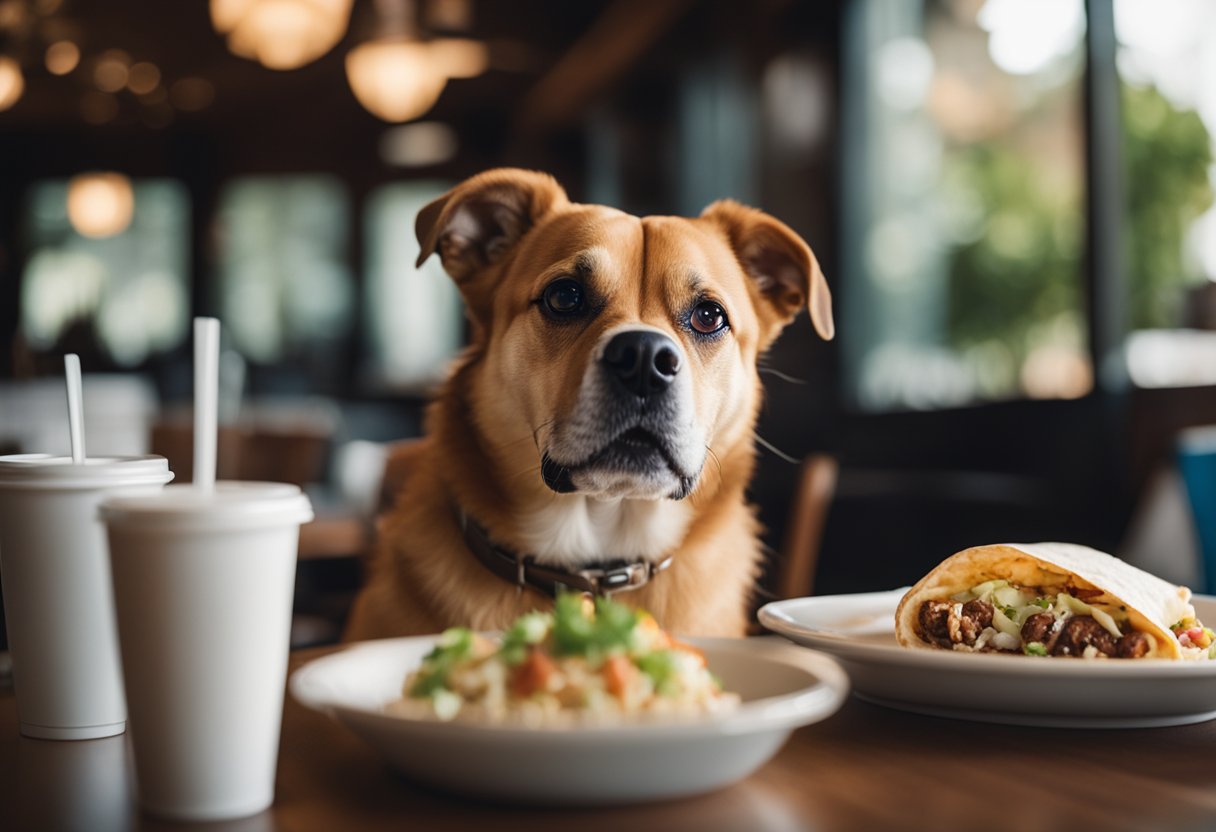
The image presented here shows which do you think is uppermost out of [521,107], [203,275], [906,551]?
[521,107]

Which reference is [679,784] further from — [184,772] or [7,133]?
[7,133]

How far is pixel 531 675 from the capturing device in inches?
28.4

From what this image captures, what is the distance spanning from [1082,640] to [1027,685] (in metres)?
0.11

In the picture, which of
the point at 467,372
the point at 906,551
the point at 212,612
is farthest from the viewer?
the point at 906,551

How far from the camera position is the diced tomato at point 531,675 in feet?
2.36

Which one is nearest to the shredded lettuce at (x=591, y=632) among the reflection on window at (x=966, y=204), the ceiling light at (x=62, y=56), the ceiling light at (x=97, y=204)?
the reflection on window at (x=966, y=204)

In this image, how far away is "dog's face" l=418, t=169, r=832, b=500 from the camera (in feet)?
4.85

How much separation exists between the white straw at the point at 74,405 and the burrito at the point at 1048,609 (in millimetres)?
712

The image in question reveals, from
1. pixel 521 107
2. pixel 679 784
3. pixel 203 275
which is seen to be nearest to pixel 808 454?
pixel 679 784

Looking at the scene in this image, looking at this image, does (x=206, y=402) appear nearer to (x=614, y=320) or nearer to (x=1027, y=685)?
(x=1027, y=685)

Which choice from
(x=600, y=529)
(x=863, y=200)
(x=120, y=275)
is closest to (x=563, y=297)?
(x=600, y=529)

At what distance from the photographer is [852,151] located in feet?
20.1

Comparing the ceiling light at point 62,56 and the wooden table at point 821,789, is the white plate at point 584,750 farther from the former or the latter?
the ceiling light at point 62,56

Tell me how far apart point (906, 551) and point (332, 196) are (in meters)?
10.2
